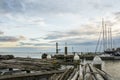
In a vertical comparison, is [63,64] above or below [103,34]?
below

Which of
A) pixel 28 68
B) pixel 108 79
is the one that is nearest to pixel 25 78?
pixel 108 79

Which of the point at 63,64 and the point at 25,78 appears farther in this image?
the point at 63,64

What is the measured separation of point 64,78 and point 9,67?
22.7 metres

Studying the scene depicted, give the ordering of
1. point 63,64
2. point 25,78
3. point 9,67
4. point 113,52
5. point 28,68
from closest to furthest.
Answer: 1. point 25,78
2. point 28,68
3. point 9,67
4. point 63,64
5. point 113,52

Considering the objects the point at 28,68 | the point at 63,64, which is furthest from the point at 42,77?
the point at 63,64

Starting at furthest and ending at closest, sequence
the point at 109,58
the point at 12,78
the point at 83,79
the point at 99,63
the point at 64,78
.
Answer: the point at 109,58 → the point at 99,63 → the point at 12,78 → the point at 64,78 → the point at 83,79

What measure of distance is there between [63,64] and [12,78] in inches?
1089

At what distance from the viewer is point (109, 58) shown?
98.2m

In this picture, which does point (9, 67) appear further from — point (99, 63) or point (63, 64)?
point (99, 63)

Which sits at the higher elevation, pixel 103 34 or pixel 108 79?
pixel 103 34

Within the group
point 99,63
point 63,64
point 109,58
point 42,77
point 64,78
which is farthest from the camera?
point 109,58

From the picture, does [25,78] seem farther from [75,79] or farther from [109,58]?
[109,58]

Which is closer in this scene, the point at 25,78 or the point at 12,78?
the point at 12,78

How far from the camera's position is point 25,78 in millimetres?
20141
